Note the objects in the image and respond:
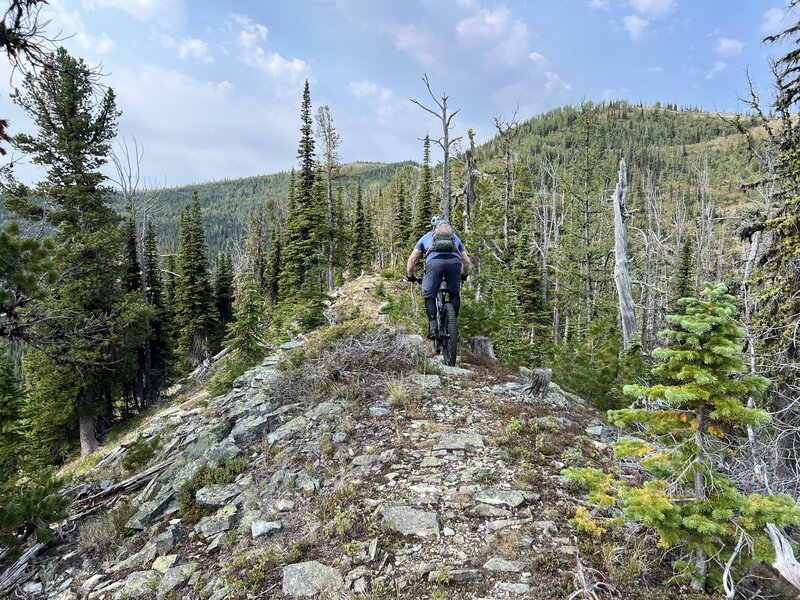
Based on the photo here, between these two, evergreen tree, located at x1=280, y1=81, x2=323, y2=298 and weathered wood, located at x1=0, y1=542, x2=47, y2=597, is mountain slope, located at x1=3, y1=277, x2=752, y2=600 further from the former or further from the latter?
evergreen tree, located at x1=280, y1=81, x2=323, y2=298

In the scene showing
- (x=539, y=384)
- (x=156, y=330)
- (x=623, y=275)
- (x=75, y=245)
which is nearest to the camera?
(x=539, y=384)

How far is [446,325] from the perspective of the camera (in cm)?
742

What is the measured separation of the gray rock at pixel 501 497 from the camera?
12.5ft

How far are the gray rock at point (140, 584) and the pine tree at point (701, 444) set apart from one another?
3.78 meters

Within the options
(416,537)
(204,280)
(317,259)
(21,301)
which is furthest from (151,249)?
(416,537)

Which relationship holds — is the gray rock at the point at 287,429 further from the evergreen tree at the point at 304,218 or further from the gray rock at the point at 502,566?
the evergreen tree at the point at 304,218

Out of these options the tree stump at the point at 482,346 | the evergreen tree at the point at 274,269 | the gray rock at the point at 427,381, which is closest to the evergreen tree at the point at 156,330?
the evergreen tree at the point at 274,269

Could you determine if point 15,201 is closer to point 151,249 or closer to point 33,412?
point 33,412

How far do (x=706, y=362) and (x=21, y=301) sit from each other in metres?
7.29

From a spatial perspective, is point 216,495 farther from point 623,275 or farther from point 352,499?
point 623,275

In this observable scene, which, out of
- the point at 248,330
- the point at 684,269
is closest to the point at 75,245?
the point at 248,330

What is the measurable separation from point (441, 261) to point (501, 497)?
156 inches

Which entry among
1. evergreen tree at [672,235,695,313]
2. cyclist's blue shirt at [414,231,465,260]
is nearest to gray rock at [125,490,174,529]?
cyclist's blue shirt at [414,231,465,260]

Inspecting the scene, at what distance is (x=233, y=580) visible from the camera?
3404 mm
